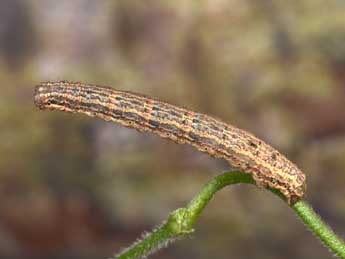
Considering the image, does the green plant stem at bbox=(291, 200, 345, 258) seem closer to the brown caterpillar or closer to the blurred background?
the brown caterpillar

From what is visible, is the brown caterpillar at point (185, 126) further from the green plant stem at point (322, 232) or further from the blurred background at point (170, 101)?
the blurred background at point (170, 101)

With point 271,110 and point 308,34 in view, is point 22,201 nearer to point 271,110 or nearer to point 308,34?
point 271,110

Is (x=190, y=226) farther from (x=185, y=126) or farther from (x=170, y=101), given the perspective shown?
(x=170, y=101)

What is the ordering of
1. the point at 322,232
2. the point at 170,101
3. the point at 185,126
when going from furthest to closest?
the point at 170,101 < the point at 185,126 < the point at 322,232

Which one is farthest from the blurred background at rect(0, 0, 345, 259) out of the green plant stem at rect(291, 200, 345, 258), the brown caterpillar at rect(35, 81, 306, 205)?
the green plant stem at rect(291, 200, 345, 258)

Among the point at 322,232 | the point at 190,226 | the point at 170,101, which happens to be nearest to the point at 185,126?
the point at 190,226
